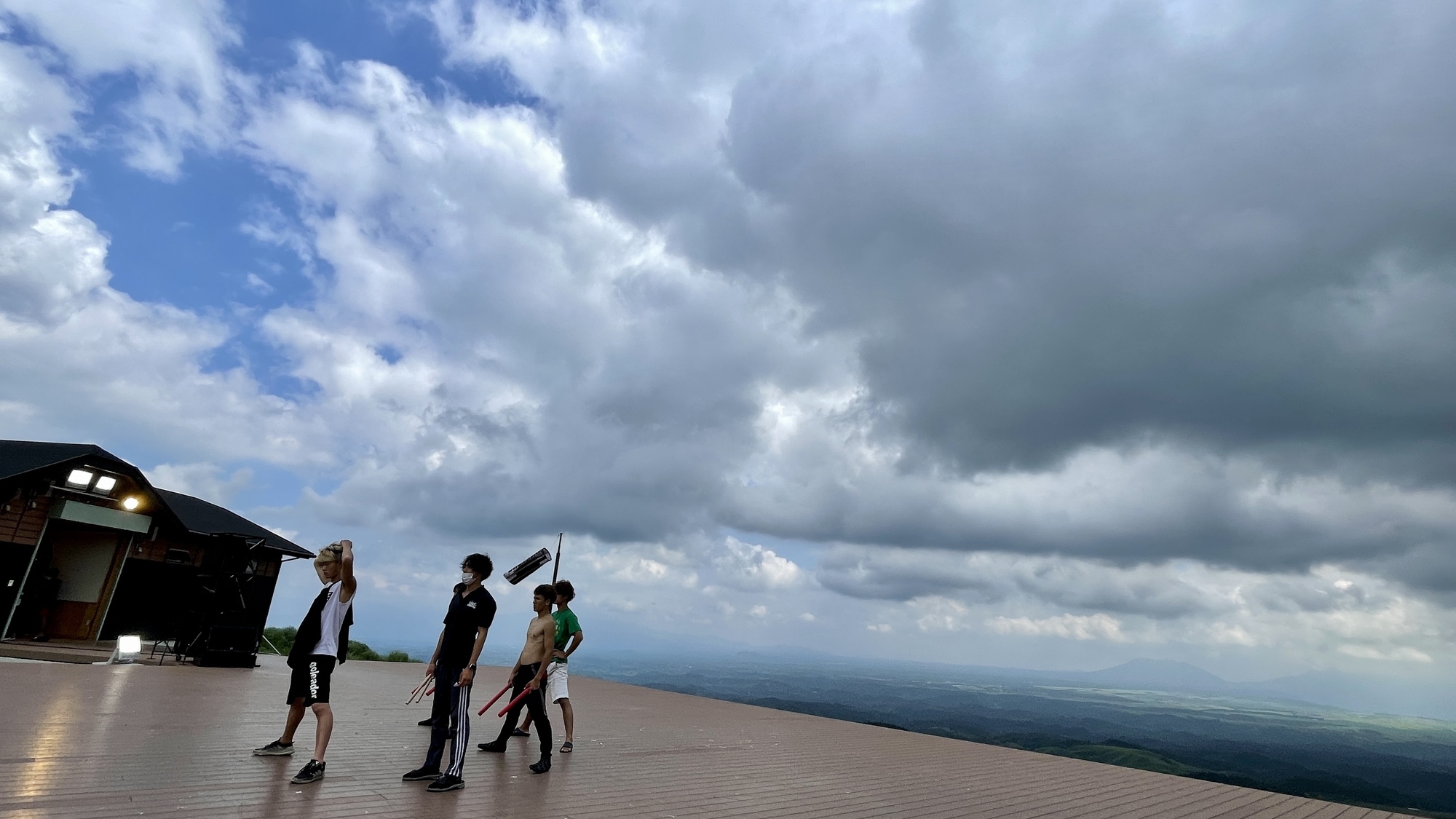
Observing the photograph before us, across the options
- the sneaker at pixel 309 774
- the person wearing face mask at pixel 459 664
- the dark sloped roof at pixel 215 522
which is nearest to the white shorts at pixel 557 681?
the person wearing face mask at pixel 459 664

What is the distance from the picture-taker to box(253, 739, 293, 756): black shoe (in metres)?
6.14

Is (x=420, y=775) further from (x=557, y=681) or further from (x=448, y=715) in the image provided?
(x=557, y=681)

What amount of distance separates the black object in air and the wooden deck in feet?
6.24

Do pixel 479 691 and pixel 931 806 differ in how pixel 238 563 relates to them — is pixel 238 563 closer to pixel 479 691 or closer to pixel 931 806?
pixel 479 691

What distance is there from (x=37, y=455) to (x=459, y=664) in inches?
800

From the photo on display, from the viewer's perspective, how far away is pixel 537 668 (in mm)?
7453

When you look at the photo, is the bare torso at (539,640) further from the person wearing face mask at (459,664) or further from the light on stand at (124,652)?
the light on stand at (124,652)

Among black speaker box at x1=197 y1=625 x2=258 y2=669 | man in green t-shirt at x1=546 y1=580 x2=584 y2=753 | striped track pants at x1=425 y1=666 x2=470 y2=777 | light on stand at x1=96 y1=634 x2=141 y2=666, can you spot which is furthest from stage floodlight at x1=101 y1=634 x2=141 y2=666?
striped track pants at x1=425 y1=666 x2=470 y2=777

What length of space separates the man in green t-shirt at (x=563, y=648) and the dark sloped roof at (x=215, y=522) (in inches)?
735

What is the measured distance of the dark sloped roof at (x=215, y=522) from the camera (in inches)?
891

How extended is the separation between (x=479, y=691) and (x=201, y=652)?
6.20 m

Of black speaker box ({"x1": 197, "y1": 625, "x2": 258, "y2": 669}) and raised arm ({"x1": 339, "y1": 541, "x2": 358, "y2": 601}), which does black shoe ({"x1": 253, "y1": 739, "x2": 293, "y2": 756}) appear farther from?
black speaker box ({"x1": 197, "y1": 625, "x2": 258, "y2": 669})

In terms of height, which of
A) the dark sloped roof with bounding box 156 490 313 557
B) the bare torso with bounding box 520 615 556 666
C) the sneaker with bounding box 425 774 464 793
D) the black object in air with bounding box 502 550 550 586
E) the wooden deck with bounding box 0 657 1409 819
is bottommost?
the wooden deck with bounding box 0 657 1409 819

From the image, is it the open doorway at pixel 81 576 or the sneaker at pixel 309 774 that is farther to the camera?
the open doorway at pixel 81 576
